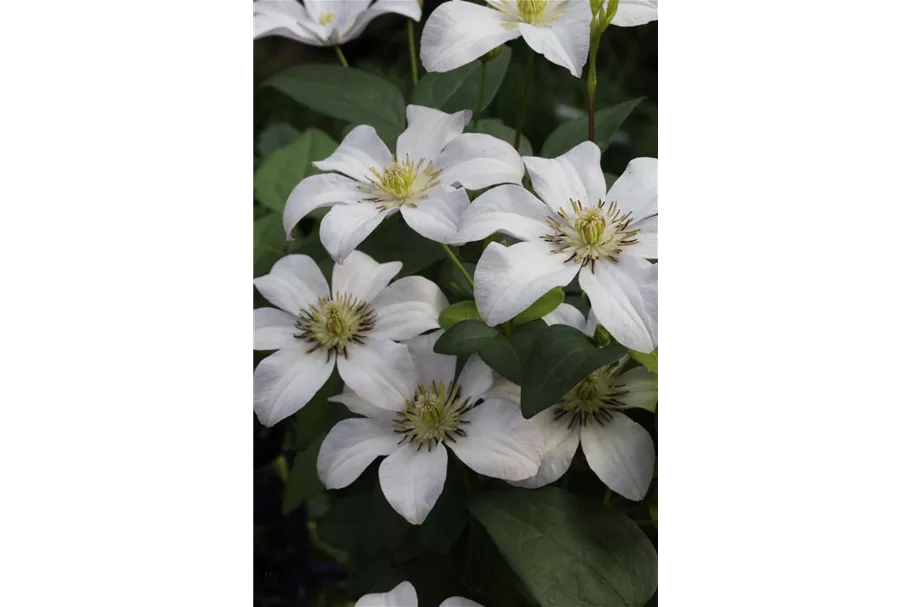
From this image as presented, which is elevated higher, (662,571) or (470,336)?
(470,336)

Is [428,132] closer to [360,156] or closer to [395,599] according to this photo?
[360,156]

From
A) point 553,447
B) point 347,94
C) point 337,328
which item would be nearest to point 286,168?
point 347,94

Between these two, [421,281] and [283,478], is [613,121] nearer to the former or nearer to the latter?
[421,281]

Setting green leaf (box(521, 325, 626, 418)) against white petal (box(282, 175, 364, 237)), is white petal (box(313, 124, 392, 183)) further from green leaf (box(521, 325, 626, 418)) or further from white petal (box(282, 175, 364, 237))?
green leaf (box(521, 325, 626, 418))

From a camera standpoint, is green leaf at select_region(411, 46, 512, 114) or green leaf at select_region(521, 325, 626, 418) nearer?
green leaf at select_region(521, 325, 626, 418)

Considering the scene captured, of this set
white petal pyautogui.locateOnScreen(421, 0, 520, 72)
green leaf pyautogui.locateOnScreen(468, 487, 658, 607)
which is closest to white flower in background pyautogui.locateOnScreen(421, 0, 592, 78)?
white petal pyautogui.locateOnScreen(421, 0, 520, 72)

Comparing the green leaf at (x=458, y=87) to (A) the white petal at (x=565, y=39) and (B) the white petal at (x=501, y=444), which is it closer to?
(A) the white petal at (x=565, y=39)
